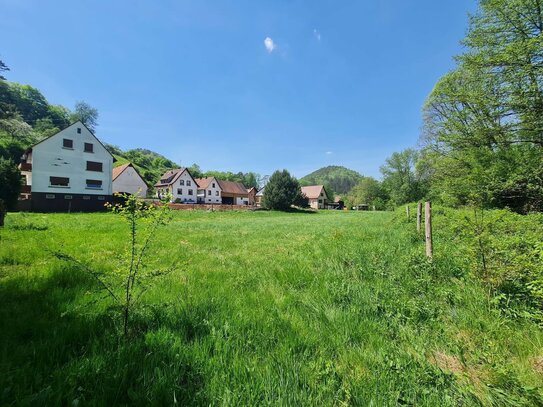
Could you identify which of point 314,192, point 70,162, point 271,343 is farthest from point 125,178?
point 314,192

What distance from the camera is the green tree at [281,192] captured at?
48681mm

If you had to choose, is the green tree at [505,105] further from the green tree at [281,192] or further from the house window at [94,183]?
the house window at [94,183]

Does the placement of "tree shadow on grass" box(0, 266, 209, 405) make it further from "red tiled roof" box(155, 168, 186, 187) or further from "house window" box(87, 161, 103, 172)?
"red tiled roof" box(155, 168, 186, 187)

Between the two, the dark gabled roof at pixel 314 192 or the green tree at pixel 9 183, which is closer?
the green tree at pixel 9 183

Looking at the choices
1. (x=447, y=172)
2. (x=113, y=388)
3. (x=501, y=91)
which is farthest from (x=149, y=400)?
(x=447, y=172)

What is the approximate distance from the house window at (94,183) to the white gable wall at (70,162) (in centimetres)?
29

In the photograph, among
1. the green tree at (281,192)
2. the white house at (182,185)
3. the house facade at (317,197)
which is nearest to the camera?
the green tree at (281,192)

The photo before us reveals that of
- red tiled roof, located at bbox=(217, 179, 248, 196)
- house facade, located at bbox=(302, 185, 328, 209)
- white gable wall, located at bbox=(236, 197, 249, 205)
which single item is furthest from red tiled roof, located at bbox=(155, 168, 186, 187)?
house facade, located at bbox=(302, 185, 328, 209)

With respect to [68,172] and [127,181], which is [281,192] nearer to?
[127,181]

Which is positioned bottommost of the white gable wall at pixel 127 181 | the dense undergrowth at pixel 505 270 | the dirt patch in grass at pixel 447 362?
the dirt patch in grass at pixel 447 362

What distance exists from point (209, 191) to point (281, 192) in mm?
25499

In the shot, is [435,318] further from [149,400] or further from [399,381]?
[149,400]

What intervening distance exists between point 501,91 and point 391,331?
1637cm

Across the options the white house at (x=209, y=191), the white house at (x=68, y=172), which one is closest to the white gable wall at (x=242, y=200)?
the white house at (x=209, y=191)
